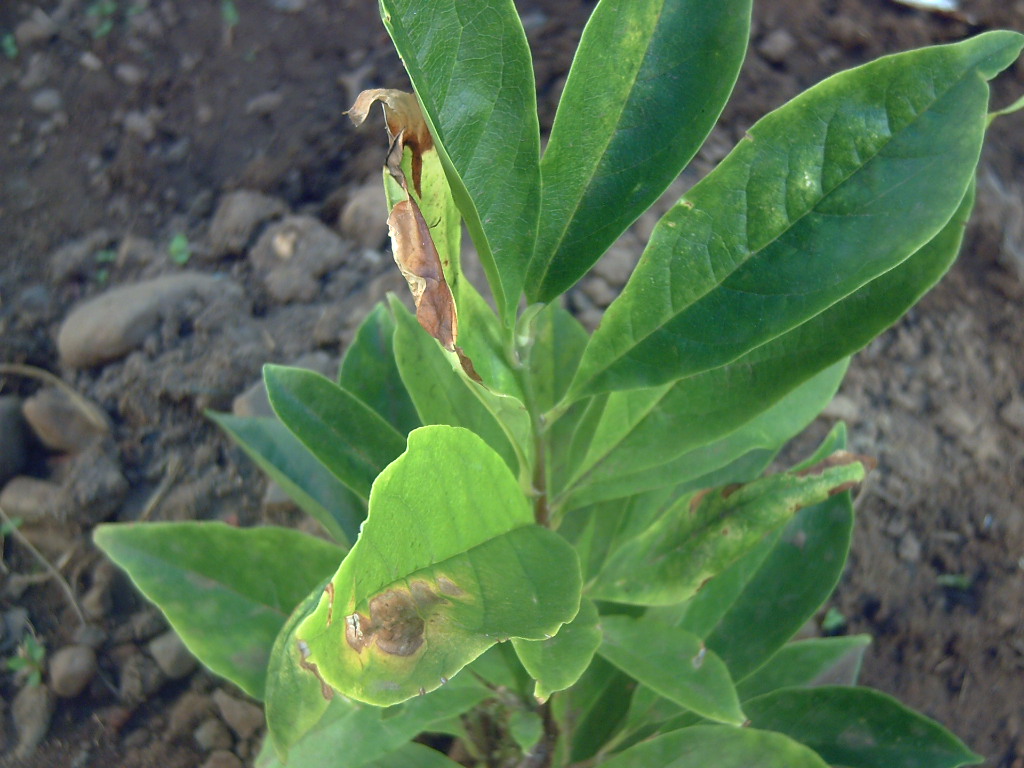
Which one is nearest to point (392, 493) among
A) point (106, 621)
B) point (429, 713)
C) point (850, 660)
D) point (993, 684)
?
point (429, 713)

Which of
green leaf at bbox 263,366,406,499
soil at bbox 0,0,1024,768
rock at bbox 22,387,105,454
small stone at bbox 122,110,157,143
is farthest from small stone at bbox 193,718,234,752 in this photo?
small stone at bbox 122,110,157,143

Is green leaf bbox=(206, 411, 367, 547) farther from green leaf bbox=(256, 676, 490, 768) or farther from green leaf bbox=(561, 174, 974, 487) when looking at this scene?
green leaf bbox=(561, 174, 974, 487)

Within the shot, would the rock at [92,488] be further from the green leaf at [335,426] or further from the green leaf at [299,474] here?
the green leaf at [335,426]

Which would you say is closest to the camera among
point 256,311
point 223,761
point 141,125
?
point 223,761

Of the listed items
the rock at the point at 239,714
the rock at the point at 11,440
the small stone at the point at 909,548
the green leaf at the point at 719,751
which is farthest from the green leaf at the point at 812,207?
the rock at the point at 11,440

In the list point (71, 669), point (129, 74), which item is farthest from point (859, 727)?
point (129, 74)

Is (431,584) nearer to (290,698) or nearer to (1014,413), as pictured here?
(290,698)

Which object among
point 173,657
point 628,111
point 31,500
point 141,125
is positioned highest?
point 628,111
